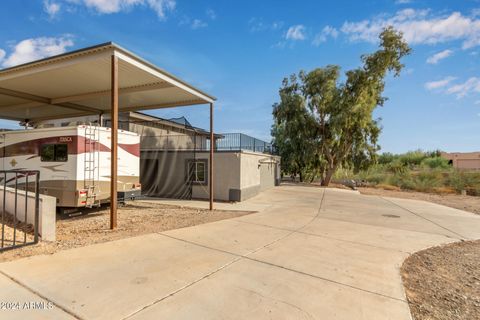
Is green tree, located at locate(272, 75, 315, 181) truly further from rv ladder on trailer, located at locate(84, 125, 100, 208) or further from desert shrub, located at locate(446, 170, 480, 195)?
rv ladder on trailer, located at locate(84, 125, 100, 208)

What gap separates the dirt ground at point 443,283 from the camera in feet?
10.4

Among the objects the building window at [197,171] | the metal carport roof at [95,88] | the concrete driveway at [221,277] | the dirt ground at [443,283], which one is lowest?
the dirt ground at [443,283]

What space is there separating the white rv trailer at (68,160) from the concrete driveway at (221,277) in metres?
3.76

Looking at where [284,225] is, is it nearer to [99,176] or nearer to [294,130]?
[99,176]

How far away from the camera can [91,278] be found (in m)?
3.65

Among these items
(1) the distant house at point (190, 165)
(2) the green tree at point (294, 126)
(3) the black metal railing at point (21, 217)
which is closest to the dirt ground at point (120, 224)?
(3) the black metal railing at point (21, 217)

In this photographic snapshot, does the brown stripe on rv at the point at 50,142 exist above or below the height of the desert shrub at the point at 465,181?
above

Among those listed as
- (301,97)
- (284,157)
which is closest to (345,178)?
(284,157)

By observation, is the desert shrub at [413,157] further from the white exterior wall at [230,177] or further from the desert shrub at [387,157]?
the white exterior wall at [230,177]

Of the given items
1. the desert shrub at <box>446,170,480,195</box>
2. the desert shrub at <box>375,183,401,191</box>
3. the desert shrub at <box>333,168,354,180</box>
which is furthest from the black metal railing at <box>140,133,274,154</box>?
the desert shrub at <box>446,170,480,195</box>

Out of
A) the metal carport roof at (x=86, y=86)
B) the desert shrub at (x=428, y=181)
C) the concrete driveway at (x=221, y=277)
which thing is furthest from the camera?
the desert shrub at (x=428, y=181)

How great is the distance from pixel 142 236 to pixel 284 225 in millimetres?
3823

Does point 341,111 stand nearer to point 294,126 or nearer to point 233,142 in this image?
point 294,126

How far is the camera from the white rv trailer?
8172 mm
